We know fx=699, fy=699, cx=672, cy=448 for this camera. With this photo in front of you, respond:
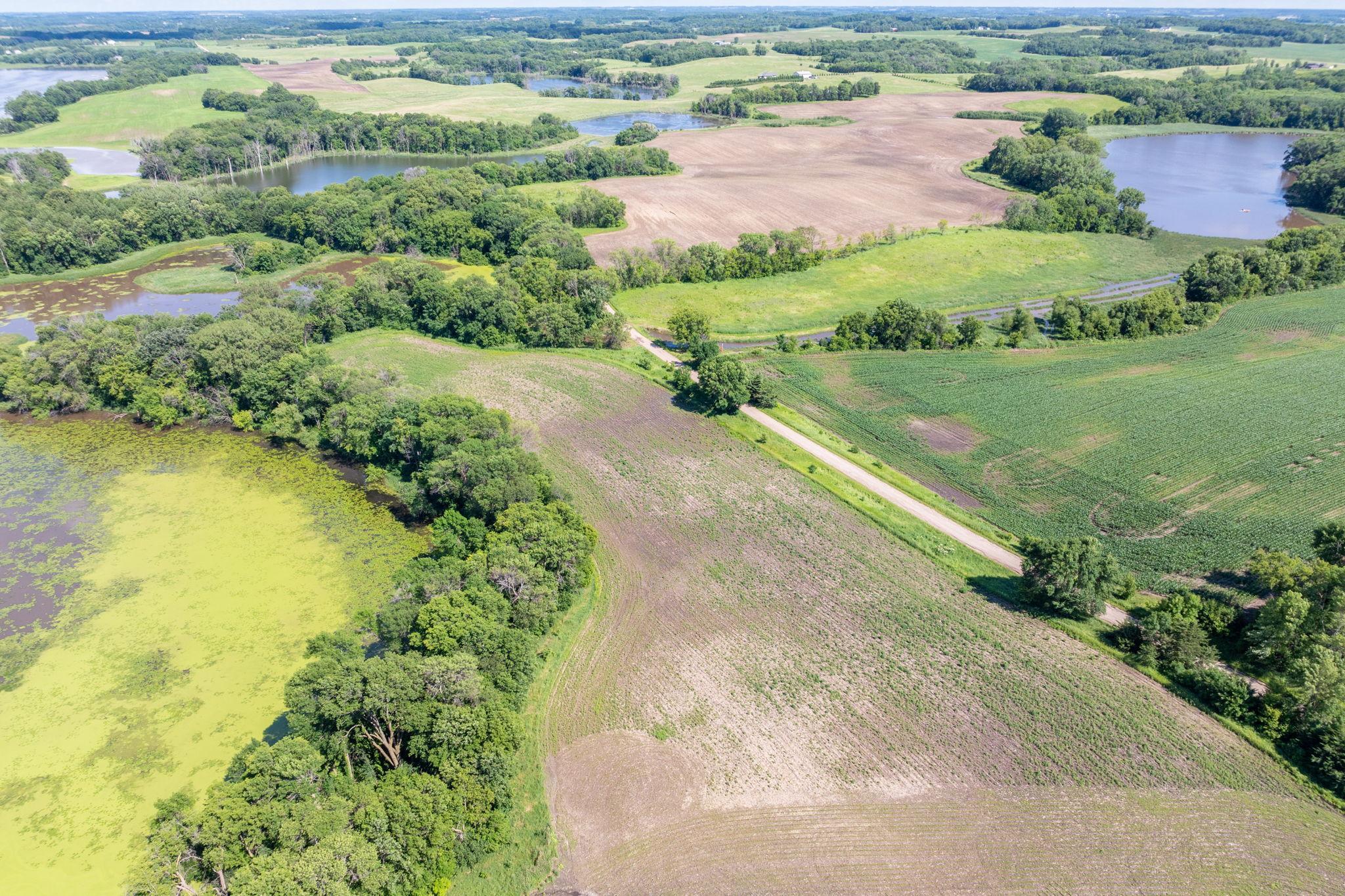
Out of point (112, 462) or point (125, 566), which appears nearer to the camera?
point (125, 566)

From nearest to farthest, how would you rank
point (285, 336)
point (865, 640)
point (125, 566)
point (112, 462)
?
point (865, 640) → point (125, 566) → point (112, 462) → point (285, 336)

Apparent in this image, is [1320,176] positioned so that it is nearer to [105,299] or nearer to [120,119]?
[105,299]

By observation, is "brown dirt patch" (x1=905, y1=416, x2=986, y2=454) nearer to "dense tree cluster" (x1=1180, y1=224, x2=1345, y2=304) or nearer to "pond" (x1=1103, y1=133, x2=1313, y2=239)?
"dense tree cluster" (x1=1180, y1=224, x2=1345, y2=304)

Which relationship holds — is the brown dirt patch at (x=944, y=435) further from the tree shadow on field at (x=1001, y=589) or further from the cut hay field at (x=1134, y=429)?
the tree shadow on field at (x=1001, y=589)

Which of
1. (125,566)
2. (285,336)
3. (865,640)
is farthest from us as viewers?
(285,336)

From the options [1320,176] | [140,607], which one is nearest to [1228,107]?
[1320,176]

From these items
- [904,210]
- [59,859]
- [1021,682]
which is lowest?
[59,859]

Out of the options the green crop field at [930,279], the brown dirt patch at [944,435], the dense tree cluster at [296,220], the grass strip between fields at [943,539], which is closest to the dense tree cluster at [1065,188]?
the green crop field at [930,279]

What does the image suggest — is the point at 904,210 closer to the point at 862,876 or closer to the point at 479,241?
the point at 479,241

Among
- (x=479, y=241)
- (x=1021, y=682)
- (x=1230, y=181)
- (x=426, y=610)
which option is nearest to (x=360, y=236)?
(x=479, y=241)
